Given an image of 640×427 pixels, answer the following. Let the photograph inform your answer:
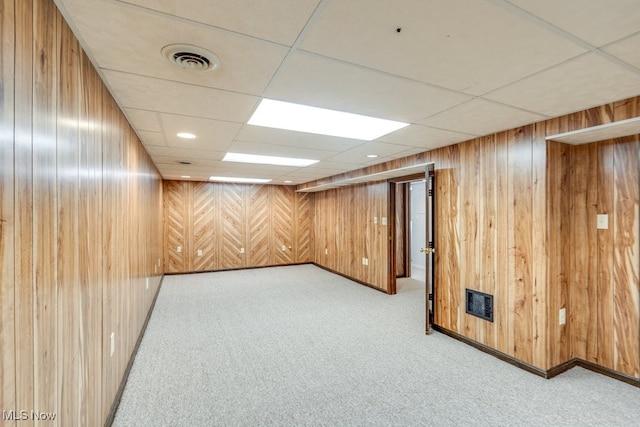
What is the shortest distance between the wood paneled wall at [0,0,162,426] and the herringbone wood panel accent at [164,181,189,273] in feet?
16.1

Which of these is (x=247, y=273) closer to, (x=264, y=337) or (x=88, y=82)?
(x=264, y=337)

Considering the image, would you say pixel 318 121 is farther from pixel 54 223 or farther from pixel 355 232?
pixel 355 232

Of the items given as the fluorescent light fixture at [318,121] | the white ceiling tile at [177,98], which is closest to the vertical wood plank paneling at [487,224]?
the fluorescent light fixture at [318,121]

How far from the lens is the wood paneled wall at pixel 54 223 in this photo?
2.66 feet

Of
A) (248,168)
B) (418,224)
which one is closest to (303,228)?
(418,224)

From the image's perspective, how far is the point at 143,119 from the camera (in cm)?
234

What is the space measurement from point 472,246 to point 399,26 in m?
2.54

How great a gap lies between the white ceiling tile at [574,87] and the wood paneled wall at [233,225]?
20.1ft

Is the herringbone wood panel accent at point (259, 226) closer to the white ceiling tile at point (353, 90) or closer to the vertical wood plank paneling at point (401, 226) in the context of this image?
the vertical wood plank paneling at point (401, 226)

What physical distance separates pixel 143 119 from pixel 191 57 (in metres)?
1.26

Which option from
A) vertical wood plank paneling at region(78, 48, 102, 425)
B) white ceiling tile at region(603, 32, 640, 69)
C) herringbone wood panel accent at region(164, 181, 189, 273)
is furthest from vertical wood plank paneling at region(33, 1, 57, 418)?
herringbone wood panel accent at region(164, 181, 189, 273)

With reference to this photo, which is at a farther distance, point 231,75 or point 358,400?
point 358,400

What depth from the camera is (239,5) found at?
3.43 ft

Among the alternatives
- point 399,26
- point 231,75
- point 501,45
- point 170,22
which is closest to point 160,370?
point 231,75
